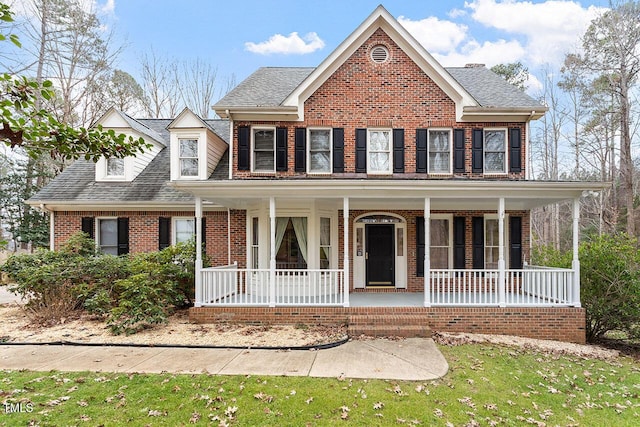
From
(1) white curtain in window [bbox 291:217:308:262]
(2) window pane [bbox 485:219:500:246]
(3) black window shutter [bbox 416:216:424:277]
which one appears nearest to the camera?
(1) white curtain in window [bbox 291:217:308:262]

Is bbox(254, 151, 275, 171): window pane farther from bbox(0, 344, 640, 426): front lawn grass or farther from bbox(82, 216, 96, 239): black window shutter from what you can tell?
bbox(0, 344, 640, 426): front lawn grass

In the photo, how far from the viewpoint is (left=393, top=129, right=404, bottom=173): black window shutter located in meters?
11.0

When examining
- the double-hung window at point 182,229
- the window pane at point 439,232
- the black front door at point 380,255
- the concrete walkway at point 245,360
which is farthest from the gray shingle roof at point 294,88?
the concrete walkway at point 245,360

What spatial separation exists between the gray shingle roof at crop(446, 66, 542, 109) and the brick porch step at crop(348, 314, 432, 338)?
699cm

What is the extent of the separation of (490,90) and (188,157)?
34.5 ft

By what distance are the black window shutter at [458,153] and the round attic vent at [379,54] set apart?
3299 mm

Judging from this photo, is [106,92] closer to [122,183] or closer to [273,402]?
[122,183]

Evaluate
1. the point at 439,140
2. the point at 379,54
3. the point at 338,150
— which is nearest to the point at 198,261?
the point at 338,150

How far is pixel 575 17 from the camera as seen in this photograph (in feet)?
65.5

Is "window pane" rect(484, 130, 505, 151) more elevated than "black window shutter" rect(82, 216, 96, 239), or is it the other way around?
"window pane" rect(484, 130, 505, 151)

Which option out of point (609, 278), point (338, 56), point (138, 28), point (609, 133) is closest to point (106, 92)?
point (138, 28)

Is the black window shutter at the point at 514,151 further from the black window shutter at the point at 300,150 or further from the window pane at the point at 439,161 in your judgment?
the black window shutter at the point at 300,150

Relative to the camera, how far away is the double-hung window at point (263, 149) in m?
11.1

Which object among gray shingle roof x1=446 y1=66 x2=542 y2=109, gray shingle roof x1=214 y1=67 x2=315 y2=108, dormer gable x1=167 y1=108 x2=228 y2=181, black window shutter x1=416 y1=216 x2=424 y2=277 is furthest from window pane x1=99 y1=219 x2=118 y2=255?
gray shingle roof x1=446 y1=66 x2=542 y2=109
